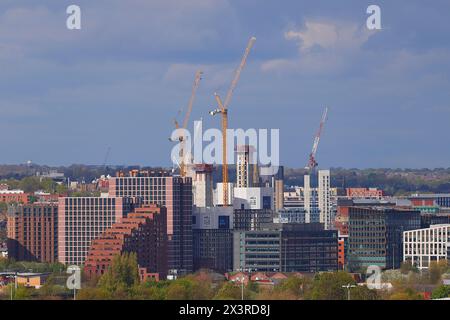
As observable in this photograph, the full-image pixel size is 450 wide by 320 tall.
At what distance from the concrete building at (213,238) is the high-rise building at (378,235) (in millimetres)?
6490

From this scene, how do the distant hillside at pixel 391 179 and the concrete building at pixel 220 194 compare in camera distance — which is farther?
the distant hillside at pixel 391 179

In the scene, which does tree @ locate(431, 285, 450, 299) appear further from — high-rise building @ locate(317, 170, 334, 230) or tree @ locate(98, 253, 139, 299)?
high-rise building @ locate(317, 170, 334, 230)

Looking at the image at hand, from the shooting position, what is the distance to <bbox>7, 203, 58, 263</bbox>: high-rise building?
91.2 m

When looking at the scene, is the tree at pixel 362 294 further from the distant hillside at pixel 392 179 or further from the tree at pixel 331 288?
the distant hillside at pixel 392 179

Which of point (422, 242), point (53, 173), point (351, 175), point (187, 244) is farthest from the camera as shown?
point (351, 175)

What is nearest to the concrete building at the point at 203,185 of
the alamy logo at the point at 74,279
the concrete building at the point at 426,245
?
the concrete building at the point at 426,245

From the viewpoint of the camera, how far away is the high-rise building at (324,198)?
393ft

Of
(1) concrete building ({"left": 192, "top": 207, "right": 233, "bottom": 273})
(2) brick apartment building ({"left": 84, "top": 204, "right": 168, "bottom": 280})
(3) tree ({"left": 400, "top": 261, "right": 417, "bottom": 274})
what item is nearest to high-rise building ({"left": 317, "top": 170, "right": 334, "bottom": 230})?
(1) concrete building ({"left": 192, "top": 207, "right": 233, "bottom": 273})

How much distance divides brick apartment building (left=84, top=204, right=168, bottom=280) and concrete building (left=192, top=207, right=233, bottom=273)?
147 inches

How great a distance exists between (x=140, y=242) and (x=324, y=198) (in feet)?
139
